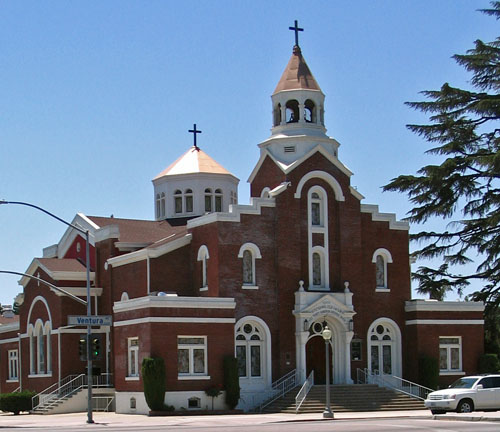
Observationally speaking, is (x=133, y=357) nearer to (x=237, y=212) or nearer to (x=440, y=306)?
(x=237, y=212)

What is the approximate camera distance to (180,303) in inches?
1913

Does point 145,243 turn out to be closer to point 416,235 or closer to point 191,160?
point 191,160

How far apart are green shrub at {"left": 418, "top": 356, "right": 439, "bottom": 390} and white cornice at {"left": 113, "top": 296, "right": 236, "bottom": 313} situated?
37.2ft

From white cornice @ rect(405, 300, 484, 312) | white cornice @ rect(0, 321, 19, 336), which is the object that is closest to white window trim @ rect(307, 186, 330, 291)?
white cornice @ rect(405, 300, 484, 312)

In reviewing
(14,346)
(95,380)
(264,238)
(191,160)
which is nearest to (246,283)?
(264,238)

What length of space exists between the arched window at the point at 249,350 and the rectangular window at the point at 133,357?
197 inches

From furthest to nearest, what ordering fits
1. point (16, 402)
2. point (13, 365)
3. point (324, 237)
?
point (13, 365), point (16, 402), point (324, 237)

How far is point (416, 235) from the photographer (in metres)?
64.1

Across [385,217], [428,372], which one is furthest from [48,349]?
[428,372]

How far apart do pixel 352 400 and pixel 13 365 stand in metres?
26.0

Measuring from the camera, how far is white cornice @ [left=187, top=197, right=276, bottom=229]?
5159 cm

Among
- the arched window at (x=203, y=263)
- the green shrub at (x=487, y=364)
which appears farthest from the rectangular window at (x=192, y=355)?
the green shrub at (x=487, y=364)

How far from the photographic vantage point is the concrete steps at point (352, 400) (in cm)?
4862

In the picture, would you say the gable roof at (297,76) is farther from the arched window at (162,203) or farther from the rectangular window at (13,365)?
the rectangular window at (13,365)
